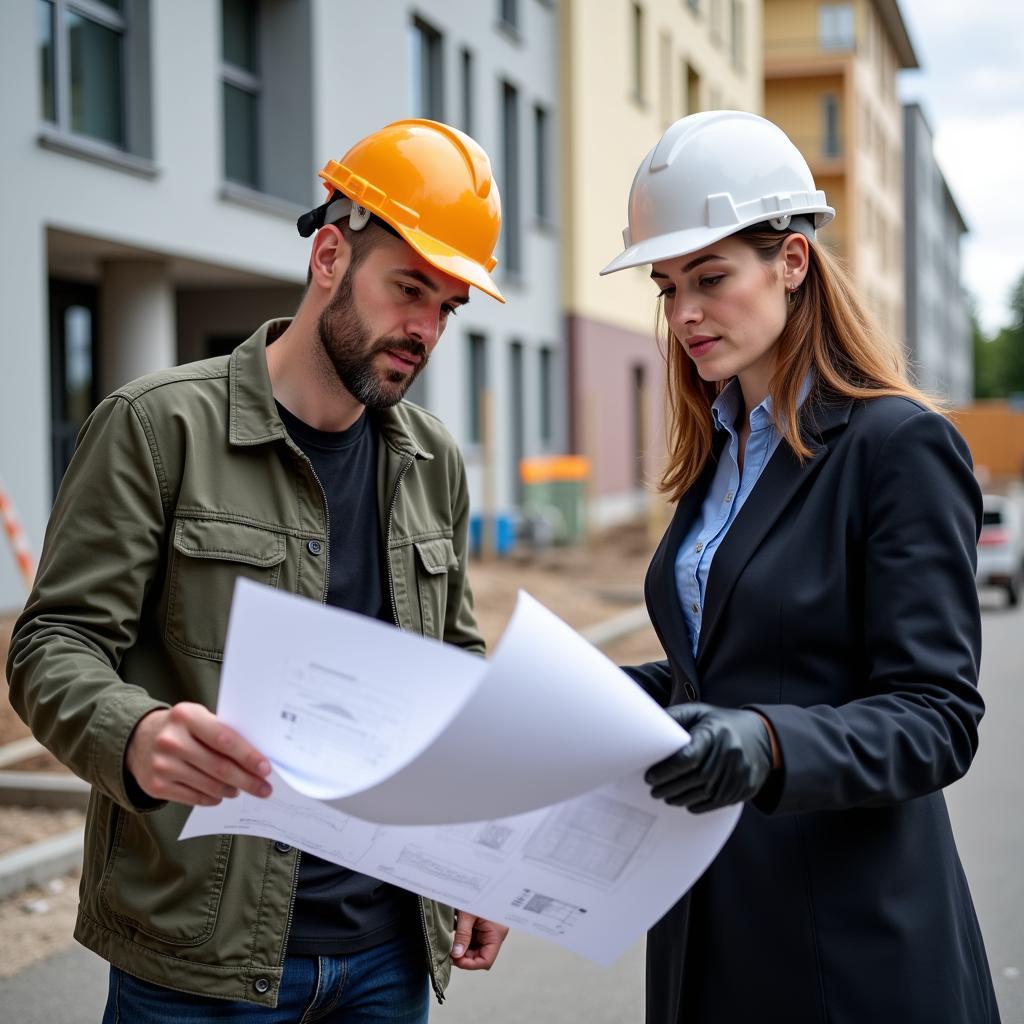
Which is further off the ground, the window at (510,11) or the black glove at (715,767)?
the window at (510,11)

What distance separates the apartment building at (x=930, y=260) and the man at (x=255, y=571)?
54.1 metres

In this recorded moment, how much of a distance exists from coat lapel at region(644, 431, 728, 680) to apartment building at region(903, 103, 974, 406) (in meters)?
54.1

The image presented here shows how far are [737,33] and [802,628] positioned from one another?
1488 inches

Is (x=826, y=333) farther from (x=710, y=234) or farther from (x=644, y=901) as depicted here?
(x=644, y=901)

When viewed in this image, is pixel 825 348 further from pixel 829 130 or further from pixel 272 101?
pixel 829 130

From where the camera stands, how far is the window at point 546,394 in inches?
954

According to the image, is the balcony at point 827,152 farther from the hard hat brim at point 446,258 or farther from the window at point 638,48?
the hard hat brim at point 446,258

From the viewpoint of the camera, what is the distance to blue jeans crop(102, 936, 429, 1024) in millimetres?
2234

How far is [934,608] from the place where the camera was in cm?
189

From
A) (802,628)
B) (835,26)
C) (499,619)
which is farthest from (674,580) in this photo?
(835,26)

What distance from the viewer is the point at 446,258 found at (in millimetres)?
2580

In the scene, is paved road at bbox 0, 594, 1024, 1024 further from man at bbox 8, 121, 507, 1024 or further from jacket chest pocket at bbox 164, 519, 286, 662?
jacket chest pocket at bbox 164, 519, 286, 662

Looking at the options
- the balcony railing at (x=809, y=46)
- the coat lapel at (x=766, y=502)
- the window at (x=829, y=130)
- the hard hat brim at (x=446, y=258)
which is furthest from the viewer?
the window at (x=829, y=130)

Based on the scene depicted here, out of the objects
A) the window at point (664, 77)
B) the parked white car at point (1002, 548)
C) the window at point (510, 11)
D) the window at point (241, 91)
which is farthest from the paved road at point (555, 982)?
the window at point (664, 77)
